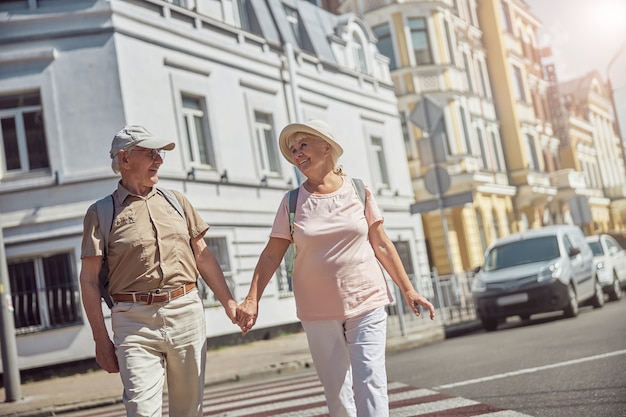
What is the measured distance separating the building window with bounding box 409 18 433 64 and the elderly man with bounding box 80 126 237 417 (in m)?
31.4

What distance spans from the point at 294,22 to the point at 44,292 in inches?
487

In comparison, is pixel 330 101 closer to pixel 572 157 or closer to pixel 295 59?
pixel 295 59

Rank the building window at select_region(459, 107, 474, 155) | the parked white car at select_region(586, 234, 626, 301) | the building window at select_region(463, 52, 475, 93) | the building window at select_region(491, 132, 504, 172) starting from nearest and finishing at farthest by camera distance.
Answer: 1. the parked white car at select_region(586, 234, 626, 301)
2. the building window at select_region(459, 107, 474, 155)
3. the building window at select_region(463, 52, 475, 93)
4. the building window at select_region(491, 132, 504, 172)

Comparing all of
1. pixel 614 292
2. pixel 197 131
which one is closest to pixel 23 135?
pixel 197 131

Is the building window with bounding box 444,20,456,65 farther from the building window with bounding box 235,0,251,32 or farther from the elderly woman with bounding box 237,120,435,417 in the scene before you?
the elderly woman with bounding box 237,120,435,417

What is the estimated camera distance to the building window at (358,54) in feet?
96.0

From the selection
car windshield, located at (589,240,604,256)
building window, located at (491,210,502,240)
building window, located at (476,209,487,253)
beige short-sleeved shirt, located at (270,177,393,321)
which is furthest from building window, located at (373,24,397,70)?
beige short-sleeved shirt, located at (270,177,393,321)

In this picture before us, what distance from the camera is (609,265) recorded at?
2172 cm

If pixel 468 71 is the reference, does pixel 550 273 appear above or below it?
below

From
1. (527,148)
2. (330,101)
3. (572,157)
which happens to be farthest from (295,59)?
(572,157)

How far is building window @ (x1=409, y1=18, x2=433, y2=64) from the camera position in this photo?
35312mm

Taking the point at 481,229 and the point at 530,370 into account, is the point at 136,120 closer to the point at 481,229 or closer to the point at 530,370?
the point at 530,370

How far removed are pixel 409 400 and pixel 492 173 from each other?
31.9 metres

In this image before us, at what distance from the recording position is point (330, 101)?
2652 cm
